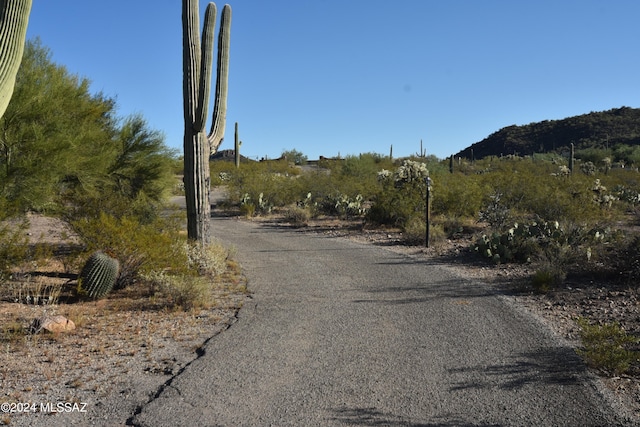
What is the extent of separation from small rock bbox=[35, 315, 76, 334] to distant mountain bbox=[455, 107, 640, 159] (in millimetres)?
54640

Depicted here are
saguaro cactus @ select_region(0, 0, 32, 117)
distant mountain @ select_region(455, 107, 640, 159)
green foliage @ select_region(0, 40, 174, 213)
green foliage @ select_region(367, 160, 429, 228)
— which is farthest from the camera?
distant mountain @ select_region(455, 107, 640, 159)

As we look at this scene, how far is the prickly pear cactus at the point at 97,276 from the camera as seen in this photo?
8.47m

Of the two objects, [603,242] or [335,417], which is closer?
[335,417]

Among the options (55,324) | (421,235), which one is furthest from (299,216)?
(55,324)

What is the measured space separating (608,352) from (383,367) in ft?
7.18

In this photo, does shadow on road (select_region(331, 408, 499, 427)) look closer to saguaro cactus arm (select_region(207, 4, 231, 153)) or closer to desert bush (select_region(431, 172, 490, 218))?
saguaro cactus arm (select_region(207, 4, 231, 153))

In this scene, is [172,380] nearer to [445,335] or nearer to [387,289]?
[445,335]

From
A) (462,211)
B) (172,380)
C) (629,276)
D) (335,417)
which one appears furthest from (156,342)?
(462,211)

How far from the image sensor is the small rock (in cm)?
673

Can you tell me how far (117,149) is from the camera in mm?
12969

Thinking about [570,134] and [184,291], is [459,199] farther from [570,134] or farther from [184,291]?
[570,134]

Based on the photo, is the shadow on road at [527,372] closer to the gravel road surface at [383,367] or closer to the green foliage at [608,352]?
the gravel road surface at [383,367]

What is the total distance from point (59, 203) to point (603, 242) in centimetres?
1078

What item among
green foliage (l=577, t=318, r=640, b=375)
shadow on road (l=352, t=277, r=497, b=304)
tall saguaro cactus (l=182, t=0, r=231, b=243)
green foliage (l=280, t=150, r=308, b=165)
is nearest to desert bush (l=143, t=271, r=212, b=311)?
shadow on road (l=352, t=277, r=497, b=304)
